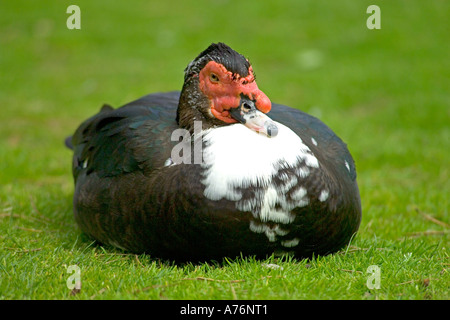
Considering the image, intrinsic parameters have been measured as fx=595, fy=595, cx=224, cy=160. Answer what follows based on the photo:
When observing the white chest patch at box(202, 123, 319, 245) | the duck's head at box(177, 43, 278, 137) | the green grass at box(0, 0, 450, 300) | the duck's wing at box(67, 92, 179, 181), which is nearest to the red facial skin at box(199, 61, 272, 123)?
the duck's head at box(177, 43, 278, 137)

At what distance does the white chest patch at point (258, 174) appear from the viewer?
3.35 m

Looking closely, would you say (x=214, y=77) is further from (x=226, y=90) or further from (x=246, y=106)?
(x=246, y=106)

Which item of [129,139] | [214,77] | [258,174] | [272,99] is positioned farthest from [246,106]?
[272,99]

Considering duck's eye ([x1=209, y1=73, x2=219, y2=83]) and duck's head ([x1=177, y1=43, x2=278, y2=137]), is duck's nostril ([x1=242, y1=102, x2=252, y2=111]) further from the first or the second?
duck's eye ([x1=209, y1=73, x2=219, y2=83])

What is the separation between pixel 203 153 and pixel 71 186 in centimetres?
279

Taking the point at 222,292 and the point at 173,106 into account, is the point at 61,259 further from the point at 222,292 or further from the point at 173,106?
the point at 173,106

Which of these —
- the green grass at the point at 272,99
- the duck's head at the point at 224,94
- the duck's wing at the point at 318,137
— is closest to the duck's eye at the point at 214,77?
the duck's head at the point at 224,94

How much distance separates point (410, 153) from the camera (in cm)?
684

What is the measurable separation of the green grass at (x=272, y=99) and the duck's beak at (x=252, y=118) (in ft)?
2.56

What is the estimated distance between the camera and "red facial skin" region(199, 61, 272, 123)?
142 inches

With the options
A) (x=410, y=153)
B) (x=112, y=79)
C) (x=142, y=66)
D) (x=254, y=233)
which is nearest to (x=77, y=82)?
(x=112, y=79)

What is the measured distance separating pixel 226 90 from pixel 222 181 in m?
0.63

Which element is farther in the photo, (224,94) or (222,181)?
(224,94)

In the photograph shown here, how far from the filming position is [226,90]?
12.0 feet
